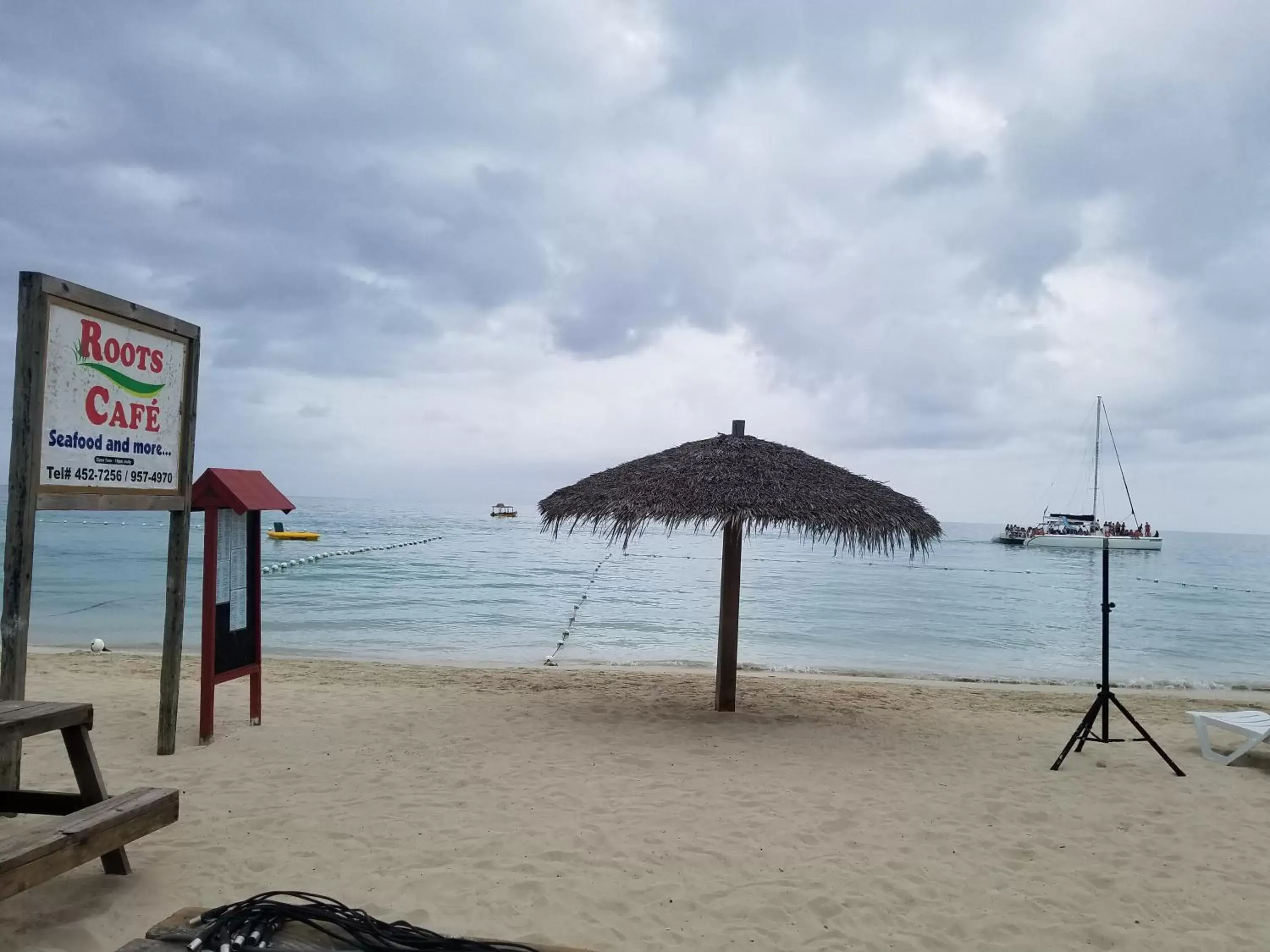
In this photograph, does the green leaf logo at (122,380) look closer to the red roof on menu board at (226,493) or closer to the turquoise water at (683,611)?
the red roof on menu board at (226,493)

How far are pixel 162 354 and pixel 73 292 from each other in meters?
0.76

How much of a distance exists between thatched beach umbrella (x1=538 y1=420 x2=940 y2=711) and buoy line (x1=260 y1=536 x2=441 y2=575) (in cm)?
1343

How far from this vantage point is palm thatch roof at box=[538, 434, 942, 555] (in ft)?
21.4

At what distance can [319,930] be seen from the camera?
254cm

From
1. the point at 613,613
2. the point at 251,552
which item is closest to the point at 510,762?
the point at 251,552

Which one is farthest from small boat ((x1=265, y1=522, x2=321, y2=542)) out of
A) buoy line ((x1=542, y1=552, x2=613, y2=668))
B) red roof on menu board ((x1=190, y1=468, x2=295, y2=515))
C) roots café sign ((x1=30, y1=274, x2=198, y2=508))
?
roots café sign ((x1=30, y1=274, x2=198, y2=508))

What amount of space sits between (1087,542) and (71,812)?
72688 millimetres

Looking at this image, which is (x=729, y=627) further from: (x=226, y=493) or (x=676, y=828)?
(x=226, y=493)

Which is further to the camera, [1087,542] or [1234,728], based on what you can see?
[1087,542]

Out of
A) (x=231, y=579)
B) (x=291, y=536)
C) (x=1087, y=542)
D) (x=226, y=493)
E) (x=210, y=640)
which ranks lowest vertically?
(x=291, y=536)

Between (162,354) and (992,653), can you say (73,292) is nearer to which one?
(162,354)

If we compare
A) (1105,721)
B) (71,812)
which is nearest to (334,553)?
(1105,721)

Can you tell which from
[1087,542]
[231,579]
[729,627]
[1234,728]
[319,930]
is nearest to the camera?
[319,930]

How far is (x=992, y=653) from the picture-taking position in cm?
1623
